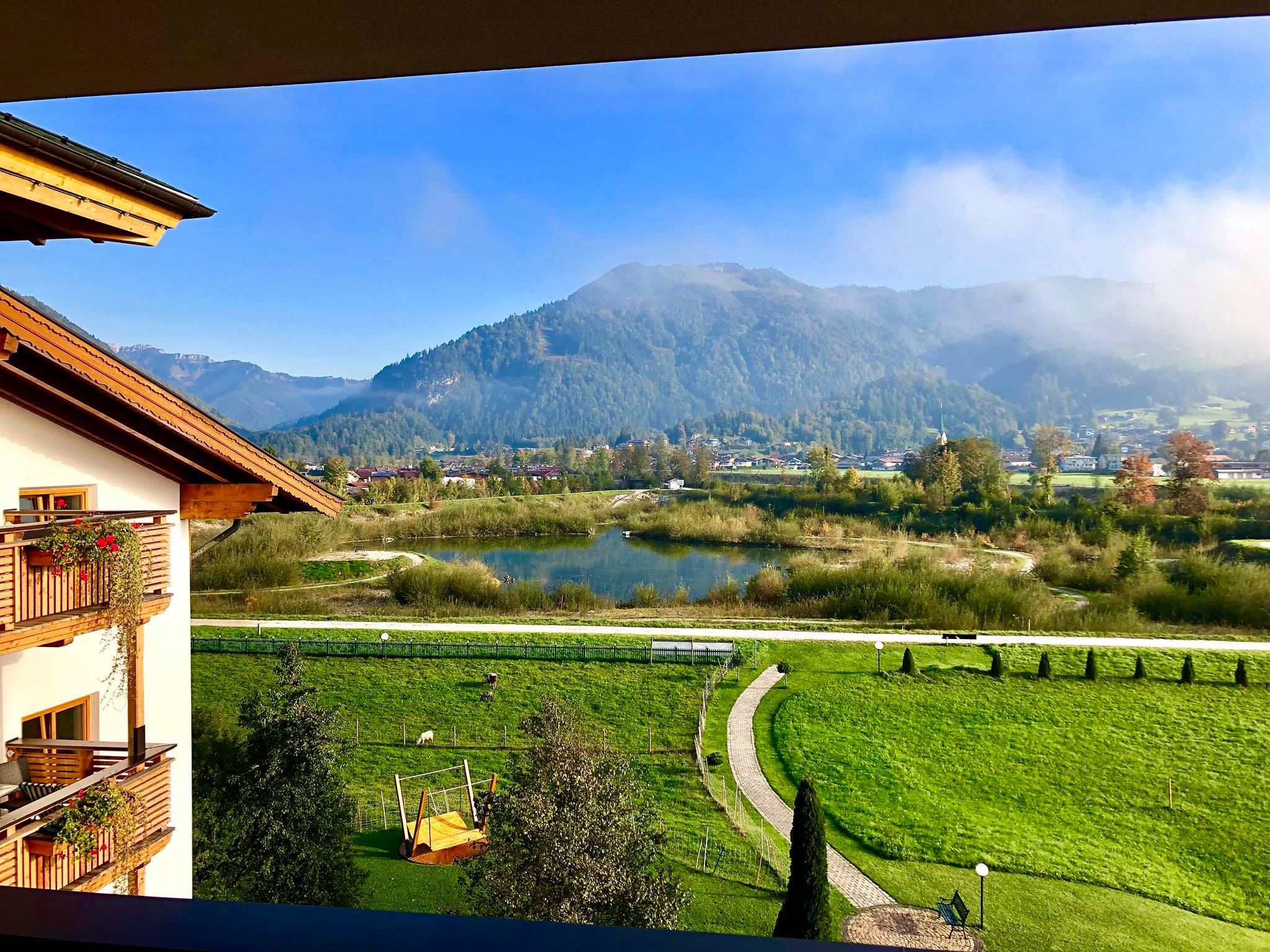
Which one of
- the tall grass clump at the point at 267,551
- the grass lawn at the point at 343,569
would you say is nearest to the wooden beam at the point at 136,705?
the tall grass clump at the point at 267,551

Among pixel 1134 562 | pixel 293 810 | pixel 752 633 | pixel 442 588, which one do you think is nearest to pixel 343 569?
pixel 442 588

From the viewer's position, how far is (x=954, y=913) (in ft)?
20.2

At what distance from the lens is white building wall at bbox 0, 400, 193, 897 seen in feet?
12.1

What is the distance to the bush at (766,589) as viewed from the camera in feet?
58.4

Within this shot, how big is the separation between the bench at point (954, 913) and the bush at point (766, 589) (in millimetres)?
11391

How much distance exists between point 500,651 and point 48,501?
882 centimetres

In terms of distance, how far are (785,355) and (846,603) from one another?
12187 cm

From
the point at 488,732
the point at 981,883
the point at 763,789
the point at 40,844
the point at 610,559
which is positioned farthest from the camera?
the point at 610,559

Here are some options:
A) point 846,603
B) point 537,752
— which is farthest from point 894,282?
point 537,752

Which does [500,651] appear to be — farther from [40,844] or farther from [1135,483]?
[1135,483]

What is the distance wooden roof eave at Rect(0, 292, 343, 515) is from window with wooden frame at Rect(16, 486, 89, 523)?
0.29 meters

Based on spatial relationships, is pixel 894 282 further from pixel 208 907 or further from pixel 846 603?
pixel 208 907

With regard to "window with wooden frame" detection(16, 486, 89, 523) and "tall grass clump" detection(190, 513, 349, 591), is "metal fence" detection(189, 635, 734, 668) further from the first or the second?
"window with wooden frame" detection(16, 486, 89, 523)

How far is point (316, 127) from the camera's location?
9338cm
